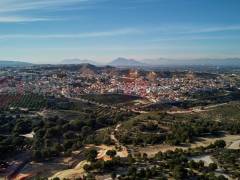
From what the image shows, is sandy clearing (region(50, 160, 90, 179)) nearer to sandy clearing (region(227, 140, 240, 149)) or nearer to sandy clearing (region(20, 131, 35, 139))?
sandy clearing (region(227, 140, 240, 149))

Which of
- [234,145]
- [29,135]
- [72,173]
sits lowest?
[29,135]

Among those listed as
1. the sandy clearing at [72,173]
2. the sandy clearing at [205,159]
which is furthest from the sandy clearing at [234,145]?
the sandy clearing at [72,173]

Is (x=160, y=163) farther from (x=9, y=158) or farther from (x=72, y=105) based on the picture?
(x=72, y=105)

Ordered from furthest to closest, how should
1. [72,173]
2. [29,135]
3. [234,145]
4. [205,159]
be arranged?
1. [29,135]
2. [234,145]
3. [205,159]
4. [72,173]

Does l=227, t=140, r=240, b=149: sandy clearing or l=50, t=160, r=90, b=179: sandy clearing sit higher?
l=227, t=140, r=240, b=149: sandy clearing

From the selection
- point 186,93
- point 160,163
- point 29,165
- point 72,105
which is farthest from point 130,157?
point 186,93

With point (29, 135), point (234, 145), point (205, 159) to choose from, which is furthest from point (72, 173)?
point (29, 135)

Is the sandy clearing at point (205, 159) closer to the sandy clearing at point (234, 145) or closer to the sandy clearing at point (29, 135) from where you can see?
the sandy clearing at point (234, 145)

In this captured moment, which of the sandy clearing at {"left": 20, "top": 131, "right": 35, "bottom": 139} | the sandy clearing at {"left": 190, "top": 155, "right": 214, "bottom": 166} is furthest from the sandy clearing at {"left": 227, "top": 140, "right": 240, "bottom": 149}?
the sandy clearing at {"left": 20, "top": 131, "right": 35, "bottom": 139}

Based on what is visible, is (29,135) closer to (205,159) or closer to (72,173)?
(72,173)

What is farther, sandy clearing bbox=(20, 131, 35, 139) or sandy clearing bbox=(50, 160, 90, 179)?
sandy clearing bbox=(20, 131, 35, 139)

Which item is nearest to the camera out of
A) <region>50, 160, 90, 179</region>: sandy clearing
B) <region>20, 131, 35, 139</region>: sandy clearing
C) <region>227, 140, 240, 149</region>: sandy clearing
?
<region>50, 160, 90, 179</region>: sandy clearing

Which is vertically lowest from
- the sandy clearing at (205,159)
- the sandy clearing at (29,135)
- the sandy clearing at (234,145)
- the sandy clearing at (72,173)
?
the sandy clearing at (29,135)
